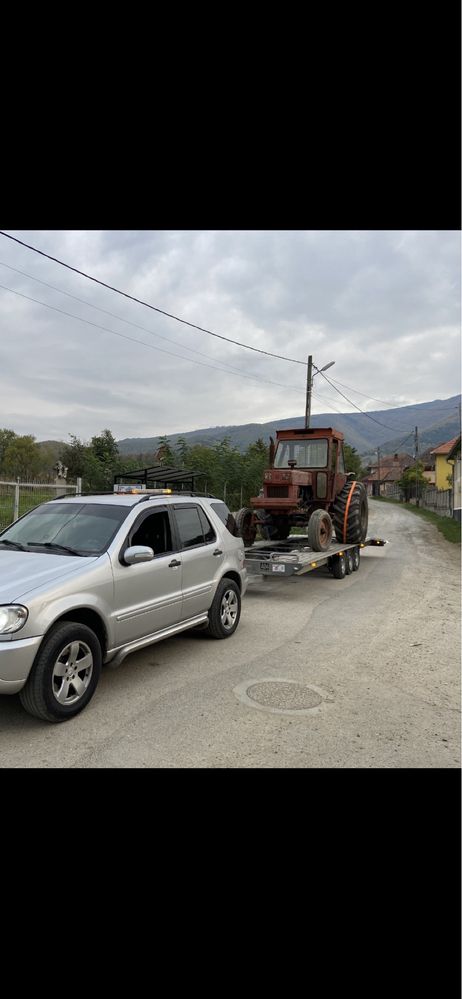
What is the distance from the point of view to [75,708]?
3891 mm

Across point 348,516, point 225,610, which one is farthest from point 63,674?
point 348,516

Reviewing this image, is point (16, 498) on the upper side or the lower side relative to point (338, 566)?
upper

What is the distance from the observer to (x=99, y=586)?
4176 mm

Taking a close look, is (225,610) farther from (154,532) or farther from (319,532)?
(319,532)

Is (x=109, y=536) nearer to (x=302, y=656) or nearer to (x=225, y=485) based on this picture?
(x=302, y=656)

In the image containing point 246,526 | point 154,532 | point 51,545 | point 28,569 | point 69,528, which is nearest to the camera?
point 28,569

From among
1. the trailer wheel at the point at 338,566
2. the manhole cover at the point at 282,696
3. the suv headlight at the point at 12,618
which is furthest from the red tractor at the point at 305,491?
the suv headlight at the point at 12,618

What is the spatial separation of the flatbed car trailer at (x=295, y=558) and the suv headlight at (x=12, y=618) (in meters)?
5.32

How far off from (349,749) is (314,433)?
8.58m

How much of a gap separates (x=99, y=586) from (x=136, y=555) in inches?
16.9

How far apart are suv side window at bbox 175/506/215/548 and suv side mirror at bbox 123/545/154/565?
0.95 meters

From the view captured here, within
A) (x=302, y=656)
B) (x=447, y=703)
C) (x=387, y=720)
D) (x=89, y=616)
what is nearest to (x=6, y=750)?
(x=89, y=616)

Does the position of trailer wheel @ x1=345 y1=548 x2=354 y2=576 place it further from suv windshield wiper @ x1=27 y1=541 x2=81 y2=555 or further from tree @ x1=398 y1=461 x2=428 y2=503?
tree @ x1=398 y1=461 x2=428 y2=503

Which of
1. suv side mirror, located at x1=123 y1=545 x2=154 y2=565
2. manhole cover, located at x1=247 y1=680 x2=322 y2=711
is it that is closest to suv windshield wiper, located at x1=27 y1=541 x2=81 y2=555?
suv side mirror, located at x1=123 y1=545 x2=154 y2=565
